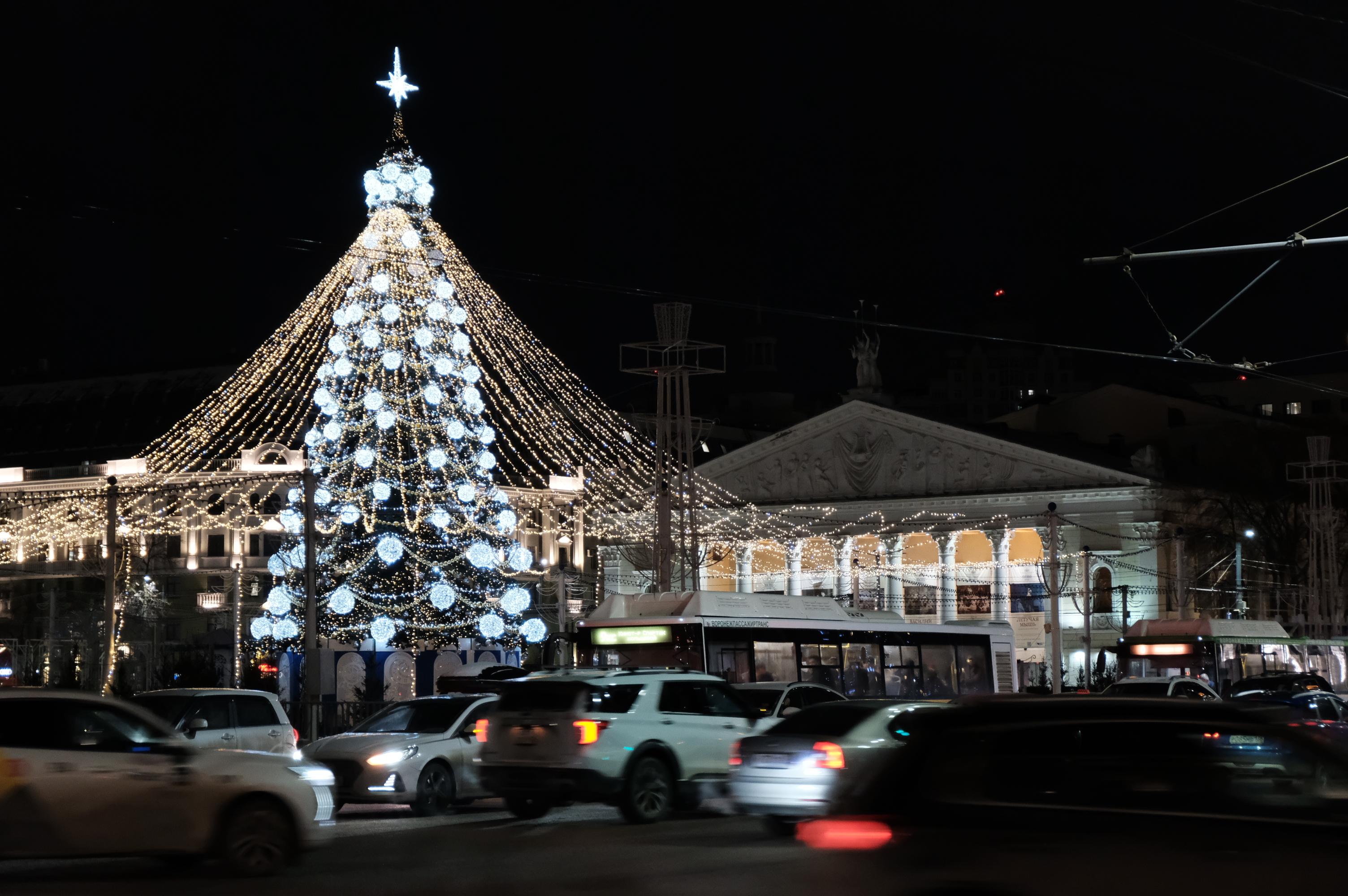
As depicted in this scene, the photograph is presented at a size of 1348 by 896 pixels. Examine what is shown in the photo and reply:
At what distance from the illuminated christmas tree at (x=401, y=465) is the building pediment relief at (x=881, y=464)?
124ft

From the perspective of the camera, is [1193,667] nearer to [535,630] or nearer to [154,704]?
[535,630]

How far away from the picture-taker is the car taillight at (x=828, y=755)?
14086 mm

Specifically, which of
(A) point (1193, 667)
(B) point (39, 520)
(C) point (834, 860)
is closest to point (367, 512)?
(A) point (1193, 667)

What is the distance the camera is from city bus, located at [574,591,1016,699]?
25781 millimetres

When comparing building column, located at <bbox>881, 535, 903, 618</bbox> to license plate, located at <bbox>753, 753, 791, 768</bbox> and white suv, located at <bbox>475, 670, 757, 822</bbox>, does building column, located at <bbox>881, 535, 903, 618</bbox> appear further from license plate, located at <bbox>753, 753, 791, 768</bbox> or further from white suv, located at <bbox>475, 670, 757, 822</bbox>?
license plate, located at <bbox>753, 753, 791, 768</bbox>

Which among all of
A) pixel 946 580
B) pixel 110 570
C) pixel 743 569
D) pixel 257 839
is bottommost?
pixel 257 839

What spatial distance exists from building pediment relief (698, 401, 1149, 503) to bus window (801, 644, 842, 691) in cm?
4287

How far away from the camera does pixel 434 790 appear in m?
18.3

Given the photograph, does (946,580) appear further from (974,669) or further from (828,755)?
(828,755)

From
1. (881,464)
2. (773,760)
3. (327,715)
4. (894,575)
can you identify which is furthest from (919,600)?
(773,760)

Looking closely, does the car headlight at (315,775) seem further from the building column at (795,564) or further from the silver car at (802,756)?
the building column at (795,564)

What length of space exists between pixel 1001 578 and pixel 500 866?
62.1 meters

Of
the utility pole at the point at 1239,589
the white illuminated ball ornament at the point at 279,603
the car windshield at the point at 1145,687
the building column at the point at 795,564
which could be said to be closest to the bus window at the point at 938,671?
the car windshield at the point at 1145,687

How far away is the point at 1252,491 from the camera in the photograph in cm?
6169
